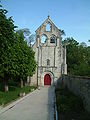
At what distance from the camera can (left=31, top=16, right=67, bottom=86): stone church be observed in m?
44.2

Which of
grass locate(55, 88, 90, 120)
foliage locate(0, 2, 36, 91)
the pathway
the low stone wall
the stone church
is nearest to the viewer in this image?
the pathway

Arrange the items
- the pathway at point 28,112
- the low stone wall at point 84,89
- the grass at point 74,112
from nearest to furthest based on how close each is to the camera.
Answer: the pathway at point 28,112
the grass at point 74,112
the low stone wall at point 84,89

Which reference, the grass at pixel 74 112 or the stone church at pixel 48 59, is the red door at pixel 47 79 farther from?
the grass at pixel 74 112

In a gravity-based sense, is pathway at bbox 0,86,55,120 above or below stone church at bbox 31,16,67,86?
below

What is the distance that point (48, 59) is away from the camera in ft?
145

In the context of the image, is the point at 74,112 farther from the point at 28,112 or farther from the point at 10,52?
the point at 10,52

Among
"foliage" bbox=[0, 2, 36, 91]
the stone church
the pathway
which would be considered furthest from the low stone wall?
the stone church

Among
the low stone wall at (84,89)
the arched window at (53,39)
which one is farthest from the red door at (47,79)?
the low stone wall at (84,89)

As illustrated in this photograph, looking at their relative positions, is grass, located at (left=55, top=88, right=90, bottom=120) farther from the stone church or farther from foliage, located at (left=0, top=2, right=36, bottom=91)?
the stone church

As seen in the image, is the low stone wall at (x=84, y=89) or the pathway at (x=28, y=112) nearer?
the pathway at (x=28, y=112)

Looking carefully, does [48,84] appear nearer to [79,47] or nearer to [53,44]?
[53,44]

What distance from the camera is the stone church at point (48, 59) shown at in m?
44.2

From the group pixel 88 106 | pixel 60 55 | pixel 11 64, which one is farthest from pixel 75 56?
pixel 88 106

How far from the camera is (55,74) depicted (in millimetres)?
44250
